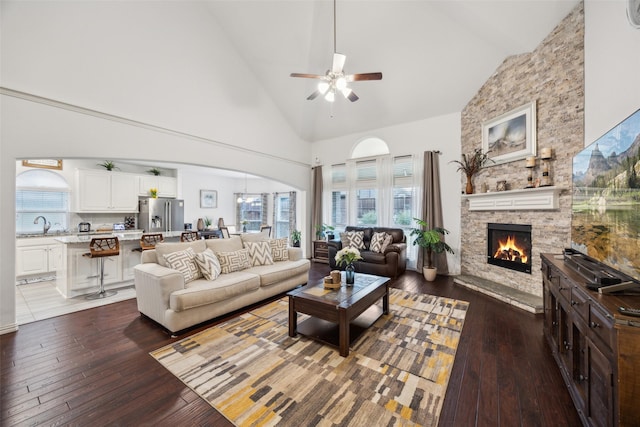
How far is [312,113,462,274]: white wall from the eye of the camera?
5.11 metres

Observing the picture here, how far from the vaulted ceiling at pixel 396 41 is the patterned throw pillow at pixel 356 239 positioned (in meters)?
2.82

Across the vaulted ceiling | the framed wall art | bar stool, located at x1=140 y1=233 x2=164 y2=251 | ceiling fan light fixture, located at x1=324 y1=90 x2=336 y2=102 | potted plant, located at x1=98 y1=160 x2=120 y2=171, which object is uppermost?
the vaulted ceiling

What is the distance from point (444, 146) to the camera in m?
5.25

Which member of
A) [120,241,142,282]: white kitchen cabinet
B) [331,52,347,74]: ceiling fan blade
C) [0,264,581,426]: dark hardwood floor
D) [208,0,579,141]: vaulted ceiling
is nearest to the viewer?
[0,264,581,426]: dark hardwood floor

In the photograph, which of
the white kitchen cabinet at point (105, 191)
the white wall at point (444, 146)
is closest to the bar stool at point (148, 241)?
the white kitchen cabinet at point (105, 191)

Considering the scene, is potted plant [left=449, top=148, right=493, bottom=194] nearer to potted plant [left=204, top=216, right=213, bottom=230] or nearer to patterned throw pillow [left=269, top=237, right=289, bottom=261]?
patterned throw pillow [left=269, top=237, right=289, bottom=261]

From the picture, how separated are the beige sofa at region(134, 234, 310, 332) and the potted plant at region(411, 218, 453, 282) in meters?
2.70

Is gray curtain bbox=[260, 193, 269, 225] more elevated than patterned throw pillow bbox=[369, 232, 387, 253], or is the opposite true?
gray curtain bbox=[260, 193, 269, 225]

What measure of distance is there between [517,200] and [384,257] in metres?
2.38

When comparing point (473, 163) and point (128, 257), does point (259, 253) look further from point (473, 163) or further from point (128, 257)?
point (473, 163)

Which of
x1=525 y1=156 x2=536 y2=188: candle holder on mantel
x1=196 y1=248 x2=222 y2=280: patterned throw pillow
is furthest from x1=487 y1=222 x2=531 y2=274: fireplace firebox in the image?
x1=196 y1=248 x2=222 y2=280: patterned throw pillow

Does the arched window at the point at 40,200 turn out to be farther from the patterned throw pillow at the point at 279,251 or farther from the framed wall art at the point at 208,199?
the patterned throw pillow at the point at 279,251

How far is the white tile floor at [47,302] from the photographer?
327 centimetres

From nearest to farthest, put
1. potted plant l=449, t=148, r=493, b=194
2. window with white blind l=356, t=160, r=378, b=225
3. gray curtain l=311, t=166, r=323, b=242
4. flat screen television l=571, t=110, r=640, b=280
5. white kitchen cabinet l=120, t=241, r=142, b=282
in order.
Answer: flat screen television l=571, t=110, r=640, b=280 → white kitchen cabinet l=120, t=241, r=142, b=282 → potted plant l=449, t=148, r=493, b=194 → window with white blind l=356, t=160, r=378, b=225 → gray curtain l=311, t=166, r=323, b=242
